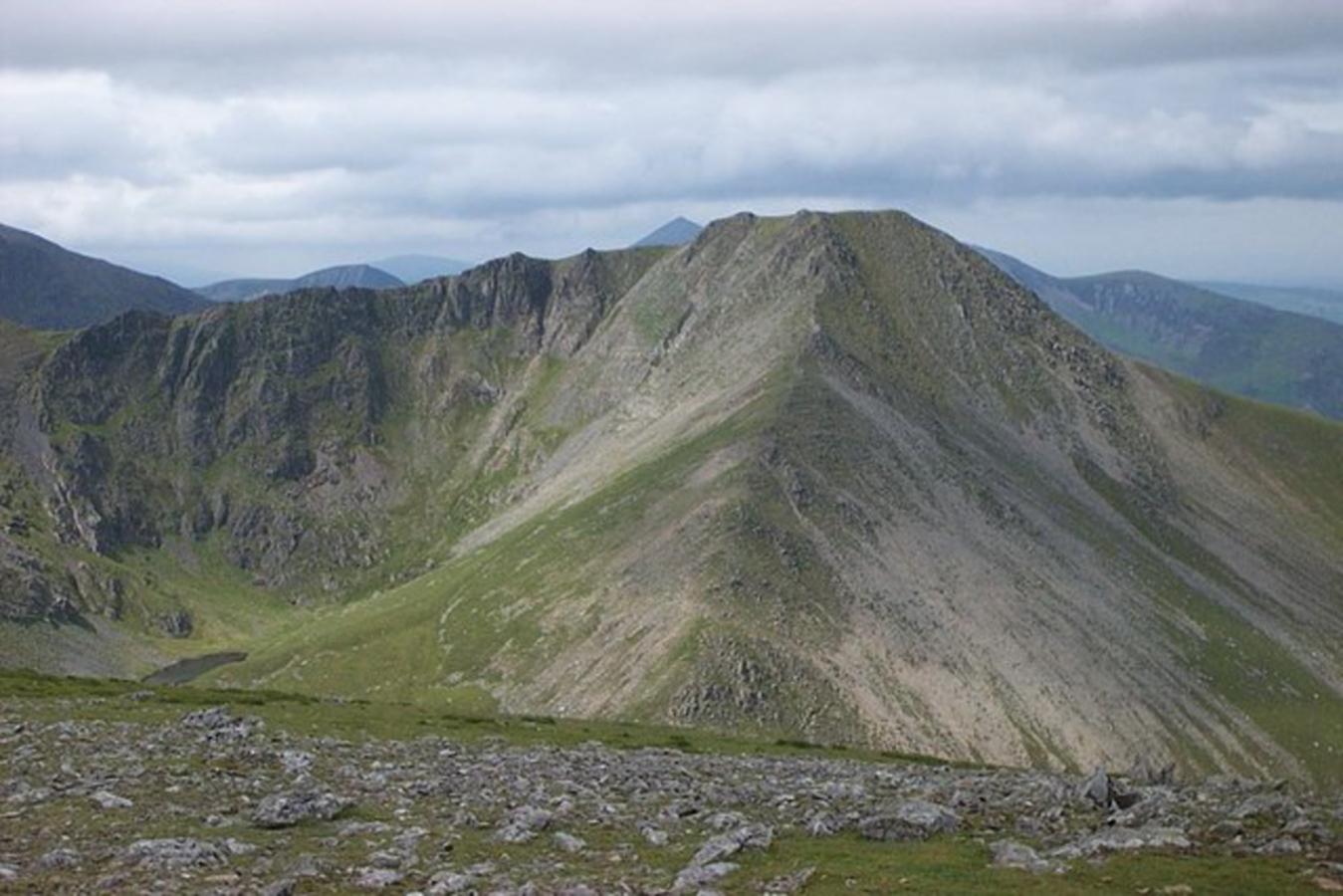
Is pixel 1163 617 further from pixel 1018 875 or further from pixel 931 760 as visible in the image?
pixel 1018 875

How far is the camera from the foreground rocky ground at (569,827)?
3244cm

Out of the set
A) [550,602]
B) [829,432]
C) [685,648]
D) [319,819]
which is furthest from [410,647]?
[319,819]

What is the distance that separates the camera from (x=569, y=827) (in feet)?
132

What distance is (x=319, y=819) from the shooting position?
39000mm

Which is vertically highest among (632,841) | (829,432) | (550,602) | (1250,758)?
(829,432)

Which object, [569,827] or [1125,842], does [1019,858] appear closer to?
[1125,842]

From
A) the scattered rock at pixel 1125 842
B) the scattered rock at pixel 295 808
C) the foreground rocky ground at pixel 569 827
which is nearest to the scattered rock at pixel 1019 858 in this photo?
the foreground rocky ground at pixel 569 827

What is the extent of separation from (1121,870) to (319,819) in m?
25.7

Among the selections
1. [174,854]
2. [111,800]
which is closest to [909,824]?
[174,854]

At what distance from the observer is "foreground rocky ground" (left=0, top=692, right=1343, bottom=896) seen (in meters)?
32.4

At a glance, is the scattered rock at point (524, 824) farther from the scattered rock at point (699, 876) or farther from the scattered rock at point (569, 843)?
the scattered rock at point (699, 876)

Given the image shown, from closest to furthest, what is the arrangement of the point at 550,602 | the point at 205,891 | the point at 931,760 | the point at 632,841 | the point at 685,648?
the point at 205,891, the point at 632,841, the point at 931,760, the point at 685,648, the point at 550,602

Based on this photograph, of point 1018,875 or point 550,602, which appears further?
point 550,602

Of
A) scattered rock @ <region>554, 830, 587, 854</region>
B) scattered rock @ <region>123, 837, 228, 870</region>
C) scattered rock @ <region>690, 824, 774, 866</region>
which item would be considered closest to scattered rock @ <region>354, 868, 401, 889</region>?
scattered rock @ <region>123, 837, 228, 870</region>
